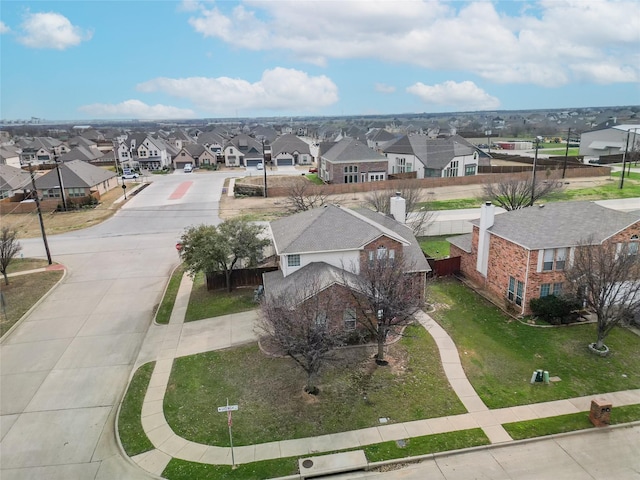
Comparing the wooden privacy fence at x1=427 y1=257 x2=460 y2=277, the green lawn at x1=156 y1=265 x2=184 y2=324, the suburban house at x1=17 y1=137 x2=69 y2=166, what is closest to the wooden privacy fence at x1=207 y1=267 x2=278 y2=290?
the green lawn at x1=156 y1=265 x2=184 y2=324

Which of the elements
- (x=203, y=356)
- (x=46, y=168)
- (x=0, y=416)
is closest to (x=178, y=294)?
(x=203, y=356)

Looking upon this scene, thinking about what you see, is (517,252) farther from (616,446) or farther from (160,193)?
(160,193)

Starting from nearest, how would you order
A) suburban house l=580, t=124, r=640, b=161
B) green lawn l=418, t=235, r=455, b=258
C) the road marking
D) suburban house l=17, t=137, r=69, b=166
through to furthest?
green lawn l=418, t=235, r=455, b=258
the road marking
suburban house l=580, t=124, r=640, b=161
suburban house l=17, t=137, r=69, b=166

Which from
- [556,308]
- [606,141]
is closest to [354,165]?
[556,308]

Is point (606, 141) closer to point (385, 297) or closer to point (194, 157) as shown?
point (194, 157)

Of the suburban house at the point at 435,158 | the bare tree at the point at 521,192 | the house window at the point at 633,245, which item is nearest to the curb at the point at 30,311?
the house window at the point at 633,245

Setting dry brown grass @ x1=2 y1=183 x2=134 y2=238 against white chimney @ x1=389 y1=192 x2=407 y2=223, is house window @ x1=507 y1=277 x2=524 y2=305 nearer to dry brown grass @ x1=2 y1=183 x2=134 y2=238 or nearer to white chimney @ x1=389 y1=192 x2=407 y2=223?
white chimney @ x1=389 y1=192 x2=407 y2=223

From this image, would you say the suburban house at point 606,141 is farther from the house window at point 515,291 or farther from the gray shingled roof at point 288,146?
the house window at point 515,291
